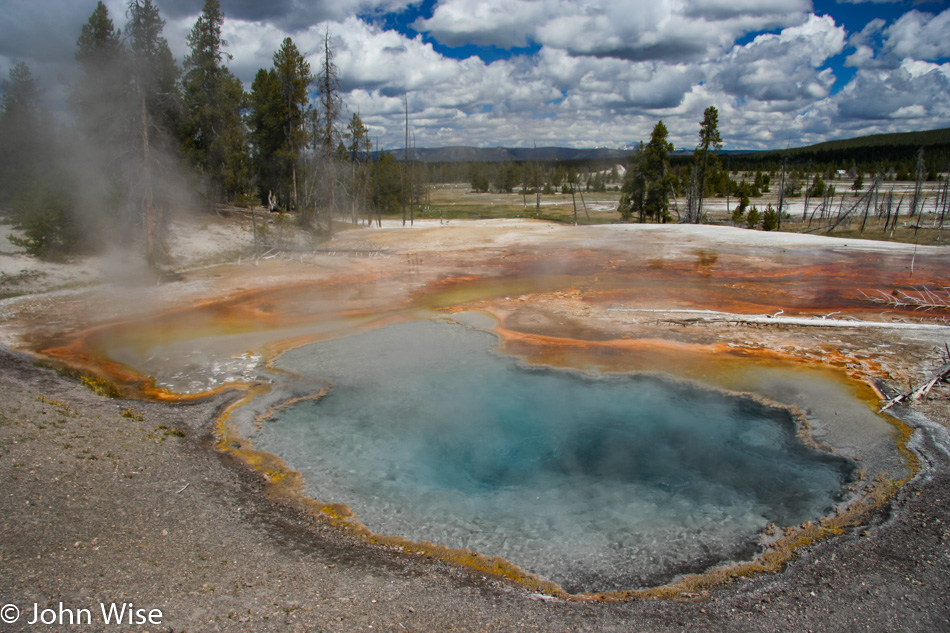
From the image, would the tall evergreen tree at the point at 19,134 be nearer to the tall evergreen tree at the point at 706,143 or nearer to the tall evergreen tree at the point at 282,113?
the tall evergreen tree at the point at 282,113

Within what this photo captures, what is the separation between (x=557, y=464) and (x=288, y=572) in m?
3.66

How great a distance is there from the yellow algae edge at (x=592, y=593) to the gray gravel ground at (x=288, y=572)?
0.14 meters

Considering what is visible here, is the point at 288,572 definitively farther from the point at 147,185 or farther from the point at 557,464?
the point at 147,185

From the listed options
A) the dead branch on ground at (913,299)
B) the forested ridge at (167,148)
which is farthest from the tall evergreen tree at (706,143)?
the dead branch on ground at (913,299)

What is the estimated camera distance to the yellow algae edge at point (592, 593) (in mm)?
4695

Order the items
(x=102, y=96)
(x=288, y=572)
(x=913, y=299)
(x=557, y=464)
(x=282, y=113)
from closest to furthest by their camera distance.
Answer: (x=288, y=572), (x=557, y=464), (x=913, y=299), (x=102, y=96), (x=282, y=113)

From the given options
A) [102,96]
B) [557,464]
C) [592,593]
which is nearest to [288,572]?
[592,593]

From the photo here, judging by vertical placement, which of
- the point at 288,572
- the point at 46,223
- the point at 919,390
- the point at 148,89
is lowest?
the point at 288,572

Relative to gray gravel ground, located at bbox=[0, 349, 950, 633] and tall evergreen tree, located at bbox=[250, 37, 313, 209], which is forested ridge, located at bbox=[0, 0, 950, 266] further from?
gray gravel ground, located at bbox=[0, 349, 950, 633]

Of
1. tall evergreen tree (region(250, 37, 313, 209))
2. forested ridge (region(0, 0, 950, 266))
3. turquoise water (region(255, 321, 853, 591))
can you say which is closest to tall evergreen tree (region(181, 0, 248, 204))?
forested ridge (region(0, 0, 950, 266))

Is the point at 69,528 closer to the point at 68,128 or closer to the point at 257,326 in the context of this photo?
the point at 257,326

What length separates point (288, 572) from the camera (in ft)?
15.1

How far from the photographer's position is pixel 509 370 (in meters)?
10.2

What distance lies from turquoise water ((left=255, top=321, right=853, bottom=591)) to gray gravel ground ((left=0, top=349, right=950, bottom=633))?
574 millimetres
